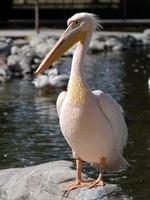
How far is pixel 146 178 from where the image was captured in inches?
349

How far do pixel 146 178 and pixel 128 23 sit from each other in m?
24.8

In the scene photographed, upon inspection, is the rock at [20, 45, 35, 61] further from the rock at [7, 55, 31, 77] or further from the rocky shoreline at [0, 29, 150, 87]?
the rock at [7, 55, 31, 77]

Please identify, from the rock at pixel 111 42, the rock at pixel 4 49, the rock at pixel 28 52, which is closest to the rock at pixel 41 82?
the rock at pixel 28 52

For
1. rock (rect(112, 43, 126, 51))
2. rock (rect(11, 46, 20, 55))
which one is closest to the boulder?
rock (rect(112, 43, 126, 51))

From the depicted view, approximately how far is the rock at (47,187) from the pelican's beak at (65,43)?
983mm

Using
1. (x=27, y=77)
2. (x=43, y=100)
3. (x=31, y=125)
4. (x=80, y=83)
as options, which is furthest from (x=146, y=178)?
(x=27, y=77)

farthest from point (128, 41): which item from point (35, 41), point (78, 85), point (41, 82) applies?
point (78, 85)

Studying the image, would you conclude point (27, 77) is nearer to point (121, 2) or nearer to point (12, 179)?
point (12, 179)

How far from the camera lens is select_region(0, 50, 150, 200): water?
930 centimetres

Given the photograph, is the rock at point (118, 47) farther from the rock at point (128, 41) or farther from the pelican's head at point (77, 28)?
the pelican's head at point (77, 28)

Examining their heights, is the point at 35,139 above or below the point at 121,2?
above

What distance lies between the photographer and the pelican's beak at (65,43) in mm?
6789

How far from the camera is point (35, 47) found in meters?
25.6

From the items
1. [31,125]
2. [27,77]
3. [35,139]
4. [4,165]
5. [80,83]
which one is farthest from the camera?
[27,77]
